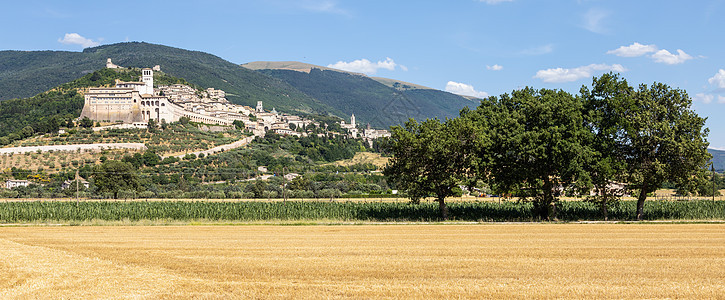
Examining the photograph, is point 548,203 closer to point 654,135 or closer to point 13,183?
point 654,135

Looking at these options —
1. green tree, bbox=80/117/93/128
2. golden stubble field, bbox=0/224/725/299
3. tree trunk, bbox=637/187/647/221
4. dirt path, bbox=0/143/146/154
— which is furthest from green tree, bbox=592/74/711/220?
green tree, bbox=80/117/93/128

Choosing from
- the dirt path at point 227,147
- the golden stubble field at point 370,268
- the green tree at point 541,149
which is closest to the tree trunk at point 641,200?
the green tree at point 541,149

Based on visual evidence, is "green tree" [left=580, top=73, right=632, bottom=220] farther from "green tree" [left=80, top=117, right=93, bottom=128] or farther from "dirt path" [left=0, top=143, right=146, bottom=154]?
"green tree" [left=80, top=117, right=93, bottom=128]

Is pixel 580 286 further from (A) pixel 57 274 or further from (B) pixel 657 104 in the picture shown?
(B) pixel 657 104

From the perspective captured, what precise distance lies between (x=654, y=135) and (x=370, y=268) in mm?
32055

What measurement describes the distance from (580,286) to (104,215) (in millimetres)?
41860

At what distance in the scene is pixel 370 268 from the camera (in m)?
16.9

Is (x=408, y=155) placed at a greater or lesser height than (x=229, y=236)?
greater

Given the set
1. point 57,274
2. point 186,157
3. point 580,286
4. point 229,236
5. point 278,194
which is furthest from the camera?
point 186,157

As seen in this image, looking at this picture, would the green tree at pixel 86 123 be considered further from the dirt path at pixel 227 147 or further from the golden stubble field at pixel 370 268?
the golden stubble field at pixel 370 268

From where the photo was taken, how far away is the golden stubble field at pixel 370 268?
13.5 meters

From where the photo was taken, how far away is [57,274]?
1546 cm

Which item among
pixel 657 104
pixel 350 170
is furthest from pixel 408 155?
pixel 350 170

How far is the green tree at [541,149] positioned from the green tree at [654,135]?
2.78 metres
